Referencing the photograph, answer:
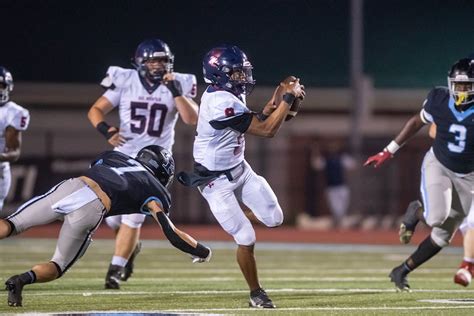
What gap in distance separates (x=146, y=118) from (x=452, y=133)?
244 cm

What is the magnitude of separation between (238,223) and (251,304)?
22.4 inches

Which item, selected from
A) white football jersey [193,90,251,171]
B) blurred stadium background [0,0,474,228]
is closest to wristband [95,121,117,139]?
white football jersey [193,90,251,171]

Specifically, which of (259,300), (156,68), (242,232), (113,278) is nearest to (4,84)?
(156,68)

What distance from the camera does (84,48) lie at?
24.2m

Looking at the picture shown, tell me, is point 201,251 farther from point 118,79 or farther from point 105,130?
point 118,79

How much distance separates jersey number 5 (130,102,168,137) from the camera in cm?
990

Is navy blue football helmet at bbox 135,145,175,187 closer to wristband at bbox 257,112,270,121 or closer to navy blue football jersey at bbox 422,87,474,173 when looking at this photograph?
wristband at bbox 257,112,270,121

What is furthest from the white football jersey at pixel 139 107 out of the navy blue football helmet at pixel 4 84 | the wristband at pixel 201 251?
the wristband at pixel 201 251

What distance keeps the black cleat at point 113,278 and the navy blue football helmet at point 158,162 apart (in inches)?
56.6

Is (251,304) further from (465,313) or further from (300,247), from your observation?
(300,247)

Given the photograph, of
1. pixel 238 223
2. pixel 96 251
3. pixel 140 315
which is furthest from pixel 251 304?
pixel 96 251

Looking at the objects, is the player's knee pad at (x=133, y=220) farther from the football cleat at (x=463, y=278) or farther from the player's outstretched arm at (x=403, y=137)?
the football cleat at (x=463, y=278)

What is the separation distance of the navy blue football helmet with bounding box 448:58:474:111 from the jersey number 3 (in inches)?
6.4

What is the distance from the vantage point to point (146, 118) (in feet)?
32.5
